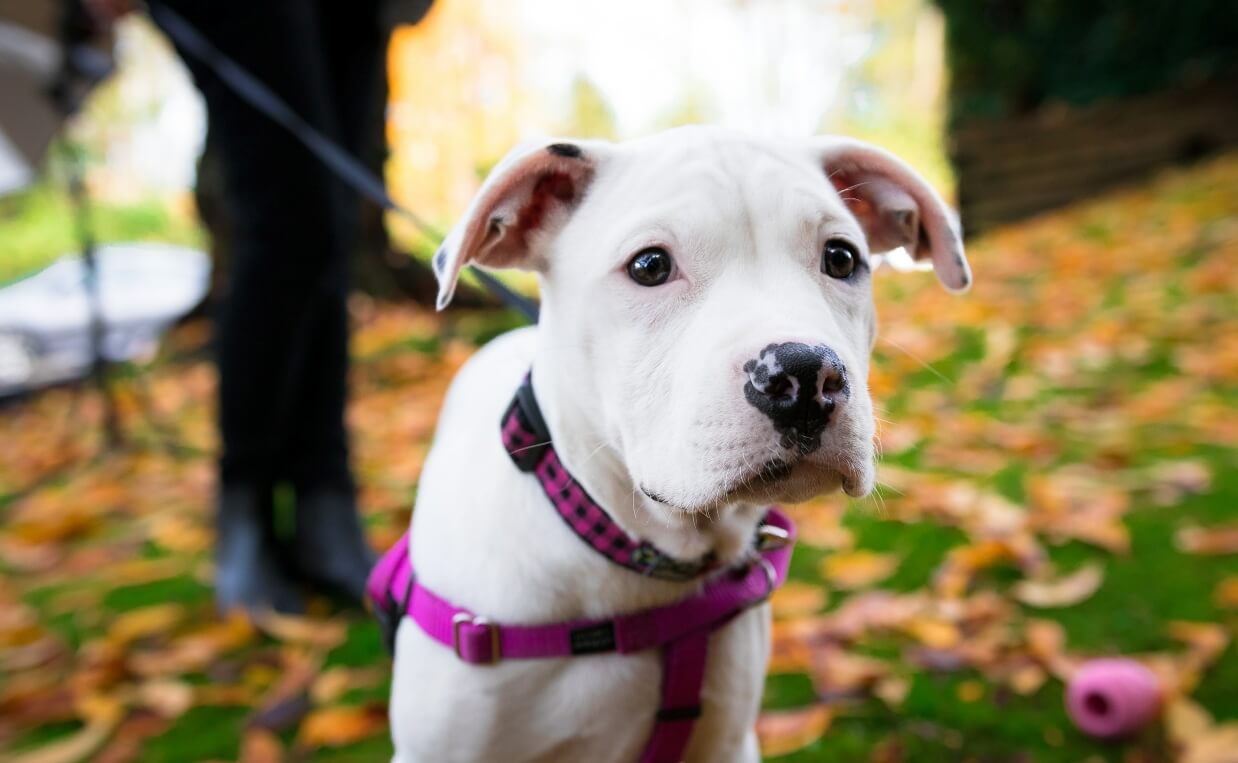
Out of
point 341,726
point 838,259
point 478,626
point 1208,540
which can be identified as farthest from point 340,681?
point 1208,540

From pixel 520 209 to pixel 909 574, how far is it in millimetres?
1931

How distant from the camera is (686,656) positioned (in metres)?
1.44

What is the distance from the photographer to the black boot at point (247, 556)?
276cm

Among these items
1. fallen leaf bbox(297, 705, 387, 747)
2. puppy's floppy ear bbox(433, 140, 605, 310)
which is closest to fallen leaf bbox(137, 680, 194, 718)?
fallen leaf bbox(297, 705, 387, 747)

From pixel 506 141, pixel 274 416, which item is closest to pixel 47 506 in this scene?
pixel 274 416

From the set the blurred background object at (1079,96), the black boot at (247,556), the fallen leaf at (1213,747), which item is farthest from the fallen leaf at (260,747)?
the blurred background object at (1079,96)

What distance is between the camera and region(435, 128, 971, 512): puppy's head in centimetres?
118

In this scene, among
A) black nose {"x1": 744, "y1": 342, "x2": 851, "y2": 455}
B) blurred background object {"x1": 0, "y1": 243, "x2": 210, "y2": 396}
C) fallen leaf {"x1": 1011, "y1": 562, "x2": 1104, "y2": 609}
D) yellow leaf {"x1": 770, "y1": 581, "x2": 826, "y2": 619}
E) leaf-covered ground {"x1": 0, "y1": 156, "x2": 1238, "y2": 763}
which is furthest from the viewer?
blurred background object {"x1": 0, "y1": 243, "x2": 210, "y2": 396}

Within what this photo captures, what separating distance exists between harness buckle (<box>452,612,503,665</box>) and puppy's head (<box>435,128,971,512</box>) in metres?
0.30

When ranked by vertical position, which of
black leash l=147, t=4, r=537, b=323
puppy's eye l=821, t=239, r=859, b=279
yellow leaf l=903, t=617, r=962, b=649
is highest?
black leash l=147, t=4, r=537, b=323

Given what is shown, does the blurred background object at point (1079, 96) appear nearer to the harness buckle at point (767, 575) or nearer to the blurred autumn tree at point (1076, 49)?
the blurred autumn tree at point (1076, 49)

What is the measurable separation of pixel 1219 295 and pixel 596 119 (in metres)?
13.5

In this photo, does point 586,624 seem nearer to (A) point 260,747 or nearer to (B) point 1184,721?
(A) point 260,747

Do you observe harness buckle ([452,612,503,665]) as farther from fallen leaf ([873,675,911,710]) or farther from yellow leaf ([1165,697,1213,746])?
yellow leaf ([1165,697,1213,746])
